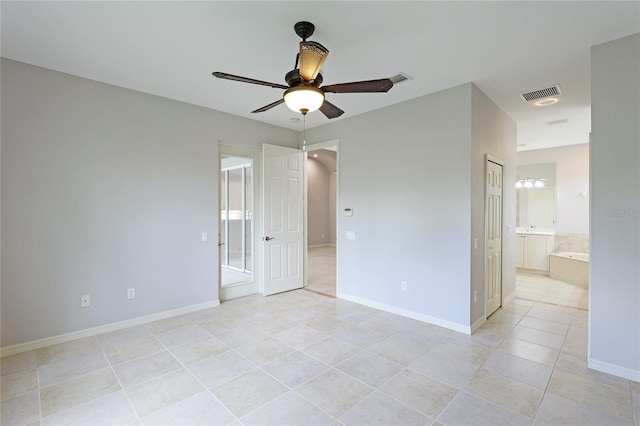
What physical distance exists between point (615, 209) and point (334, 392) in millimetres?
2826

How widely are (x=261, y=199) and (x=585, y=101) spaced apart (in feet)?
15.5

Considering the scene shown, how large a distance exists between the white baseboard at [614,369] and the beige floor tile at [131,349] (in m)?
4.08

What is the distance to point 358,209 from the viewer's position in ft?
15.2

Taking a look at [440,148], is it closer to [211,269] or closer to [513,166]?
[513,166]

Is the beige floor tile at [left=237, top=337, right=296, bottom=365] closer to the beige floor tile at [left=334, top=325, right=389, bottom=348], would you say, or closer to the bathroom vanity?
the beige floor tile at [left=334, top=325, right=389, bottom=348]

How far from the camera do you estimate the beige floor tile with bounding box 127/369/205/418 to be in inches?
86.2

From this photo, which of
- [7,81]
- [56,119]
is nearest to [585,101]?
[56,119]

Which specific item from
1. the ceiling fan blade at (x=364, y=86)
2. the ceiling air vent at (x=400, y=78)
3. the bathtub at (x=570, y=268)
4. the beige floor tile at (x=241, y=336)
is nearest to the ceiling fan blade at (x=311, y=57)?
the ceiling fan blade at (x=364, y=86)

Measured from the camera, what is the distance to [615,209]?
259 cm

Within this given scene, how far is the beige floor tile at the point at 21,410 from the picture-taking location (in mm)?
2035

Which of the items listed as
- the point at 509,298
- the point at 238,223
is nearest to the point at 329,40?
the point at 238,223

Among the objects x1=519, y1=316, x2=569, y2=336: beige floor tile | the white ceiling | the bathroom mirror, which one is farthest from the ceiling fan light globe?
the bathroom mirror

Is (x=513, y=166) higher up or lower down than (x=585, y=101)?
lower down

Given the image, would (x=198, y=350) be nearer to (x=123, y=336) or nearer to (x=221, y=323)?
(x=221, y=323)
